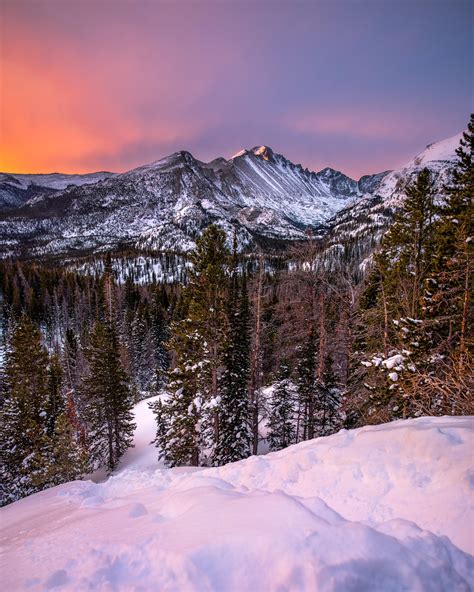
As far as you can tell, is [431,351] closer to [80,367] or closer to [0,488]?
[0,488]

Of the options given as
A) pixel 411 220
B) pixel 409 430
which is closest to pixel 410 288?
pixel 411 220

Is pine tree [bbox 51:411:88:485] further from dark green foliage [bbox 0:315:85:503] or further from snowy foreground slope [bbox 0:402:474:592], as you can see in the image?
snowy foreground slope [bbox 0:402:474:592]

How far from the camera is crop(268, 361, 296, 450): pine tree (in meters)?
21.0

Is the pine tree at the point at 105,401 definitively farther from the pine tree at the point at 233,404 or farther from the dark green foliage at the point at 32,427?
the pine tree at the point at 233,404

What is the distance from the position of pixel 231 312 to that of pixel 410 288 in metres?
9.60

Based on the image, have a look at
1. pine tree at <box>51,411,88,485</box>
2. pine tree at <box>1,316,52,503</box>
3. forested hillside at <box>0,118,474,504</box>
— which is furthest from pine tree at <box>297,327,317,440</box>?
pine tree at <box>1,316,52,503</box>

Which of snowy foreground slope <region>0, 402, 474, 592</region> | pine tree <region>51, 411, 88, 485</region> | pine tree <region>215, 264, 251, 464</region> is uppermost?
snowy foreground slope <region>0, 402, 474, 592</region>

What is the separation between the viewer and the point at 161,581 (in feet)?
11.6

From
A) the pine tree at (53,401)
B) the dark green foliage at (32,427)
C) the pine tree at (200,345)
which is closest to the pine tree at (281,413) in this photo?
the pine tree at (200,345)

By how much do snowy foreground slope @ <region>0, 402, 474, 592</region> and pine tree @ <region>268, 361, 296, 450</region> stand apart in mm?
15702

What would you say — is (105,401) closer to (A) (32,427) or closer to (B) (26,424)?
(A) (32,427)

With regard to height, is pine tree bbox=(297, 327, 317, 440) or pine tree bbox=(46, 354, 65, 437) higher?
pine tree bbox=(297, 327, 317, 440)

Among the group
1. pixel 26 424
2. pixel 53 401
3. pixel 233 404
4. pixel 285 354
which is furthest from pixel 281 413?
pixel 53 401

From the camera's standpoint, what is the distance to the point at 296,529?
3.95 metres
